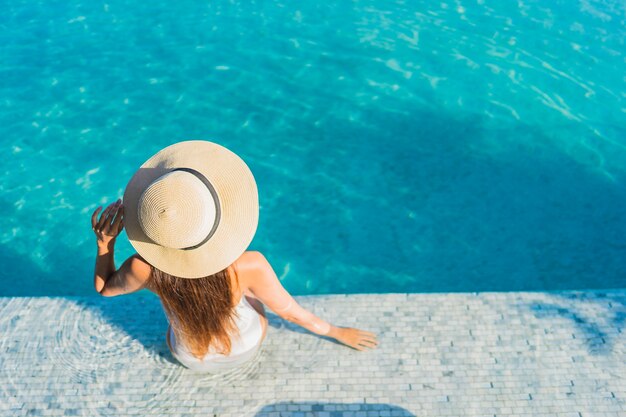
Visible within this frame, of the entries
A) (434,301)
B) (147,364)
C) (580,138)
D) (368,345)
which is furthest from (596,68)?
(147,364)

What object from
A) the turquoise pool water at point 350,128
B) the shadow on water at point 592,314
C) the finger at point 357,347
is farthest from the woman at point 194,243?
the turquoise pool water at point 350,128

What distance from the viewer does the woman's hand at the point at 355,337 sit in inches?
156

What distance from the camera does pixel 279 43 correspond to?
27.3 feet

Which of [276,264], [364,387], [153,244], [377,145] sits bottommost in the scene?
[276,264]

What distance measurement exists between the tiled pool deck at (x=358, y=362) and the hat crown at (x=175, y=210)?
170 cm

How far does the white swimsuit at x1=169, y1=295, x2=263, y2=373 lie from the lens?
11.6ft

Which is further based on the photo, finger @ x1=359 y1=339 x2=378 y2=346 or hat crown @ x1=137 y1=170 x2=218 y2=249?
finger @ x1=359 y1=339 x2=378 y2=346

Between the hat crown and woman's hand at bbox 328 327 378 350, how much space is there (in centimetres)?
171

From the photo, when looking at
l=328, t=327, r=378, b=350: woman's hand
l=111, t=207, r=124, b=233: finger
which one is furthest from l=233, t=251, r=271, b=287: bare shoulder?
l=328, t=327, r=378, b=350: woman's hand

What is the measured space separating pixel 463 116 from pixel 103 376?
5.24m

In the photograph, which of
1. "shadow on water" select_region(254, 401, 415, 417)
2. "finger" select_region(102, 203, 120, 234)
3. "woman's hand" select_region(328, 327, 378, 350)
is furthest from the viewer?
"woman's hand" select_region(328, 327, 378, 350)

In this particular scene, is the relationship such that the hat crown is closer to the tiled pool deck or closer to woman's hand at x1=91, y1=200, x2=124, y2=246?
woman's hand at x1=91, y1=200, x2=124, y2=246

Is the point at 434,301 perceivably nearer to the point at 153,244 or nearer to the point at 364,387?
the point at 364,387

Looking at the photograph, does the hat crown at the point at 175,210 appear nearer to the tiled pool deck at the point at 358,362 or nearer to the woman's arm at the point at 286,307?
the woman's arm at the point at 286,307
